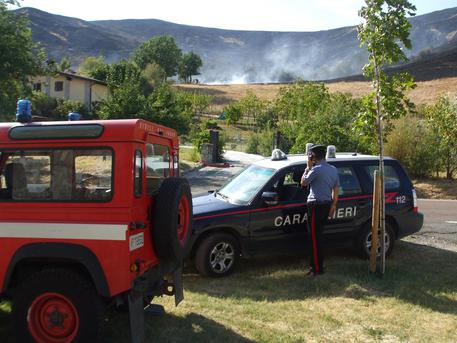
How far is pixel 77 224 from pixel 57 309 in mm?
727

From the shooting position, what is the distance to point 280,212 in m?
7.05

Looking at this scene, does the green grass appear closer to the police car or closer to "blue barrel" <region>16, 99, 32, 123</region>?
the police car

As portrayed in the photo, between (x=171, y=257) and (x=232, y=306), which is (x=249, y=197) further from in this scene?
(x=171, y=257)

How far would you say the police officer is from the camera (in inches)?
262

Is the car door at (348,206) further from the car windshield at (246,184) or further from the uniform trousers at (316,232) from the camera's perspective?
the car windshield at (246,184)

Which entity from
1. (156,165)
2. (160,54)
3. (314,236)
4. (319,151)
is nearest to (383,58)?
(319,151)

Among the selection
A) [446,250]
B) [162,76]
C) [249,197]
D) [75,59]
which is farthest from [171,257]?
[75,59]

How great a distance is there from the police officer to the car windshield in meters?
0.73

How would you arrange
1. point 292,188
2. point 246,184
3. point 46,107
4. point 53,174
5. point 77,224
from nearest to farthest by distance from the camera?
1. point 77,224
2. point 53,174
3. point 292,188
4. point 246,184
5. point 46,107

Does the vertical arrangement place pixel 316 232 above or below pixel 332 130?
below

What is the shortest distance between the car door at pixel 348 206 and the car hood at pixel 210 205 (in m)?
1.50

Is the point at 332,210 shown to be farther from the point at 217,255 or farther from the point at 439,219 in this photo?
the point at 439,219

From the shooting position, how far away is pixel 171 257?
4.52 metres

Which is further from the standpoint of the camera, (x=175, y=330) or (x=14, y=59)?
(x=14, y=59)
